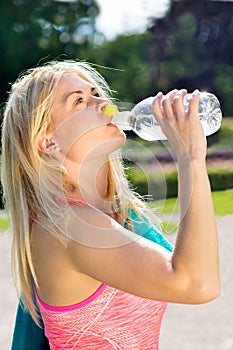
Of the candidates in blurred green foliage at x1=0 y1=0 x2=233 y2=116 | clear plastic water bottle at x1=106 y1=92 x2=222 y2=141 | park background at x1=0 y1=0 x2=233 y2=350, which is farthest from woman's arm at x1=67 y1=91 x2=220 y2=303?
blurred green foliage at x1=0 y1=0 x2=233 y2=116

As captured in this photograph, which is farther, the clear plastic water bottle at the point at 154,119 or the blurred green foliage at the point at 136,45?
the blurred green foliage at the point at 136,45

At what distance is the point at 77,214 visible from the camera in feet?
3.79

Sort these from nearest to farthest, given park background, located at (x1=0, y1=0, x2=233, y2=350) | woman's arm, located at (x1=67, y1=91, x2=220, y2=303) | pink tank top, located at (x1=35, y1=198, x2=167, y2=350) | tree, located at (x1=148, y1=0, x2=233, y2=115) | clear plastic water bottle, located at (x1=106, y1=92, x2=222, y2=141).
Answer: woman's arm, located at (x1=67, y1=91, x2=220, y2=303) < pink tank top, located at (x1=35, y1=198, x2=167, y2=350) < clear plastic water bottle, located at (x1=106, y1=92, x2=222, y2=141) < park background, located at (x1=0, y1=0, x2=233, y2=350) < tree, located at (x1=148, y1=0, x2=233, y2=115)

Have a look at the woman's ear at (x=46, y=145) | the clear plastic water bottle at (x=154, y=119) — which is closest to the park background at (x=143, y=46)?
the clear plastic water bottle at (x=154, y=119)

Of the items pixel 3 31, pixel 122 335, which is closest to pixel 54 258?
pixel 122 335

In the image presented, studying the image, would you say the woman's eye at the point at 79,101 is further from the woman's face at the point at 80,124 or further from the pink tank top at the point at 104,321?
the pink tank top at the point at 104,321

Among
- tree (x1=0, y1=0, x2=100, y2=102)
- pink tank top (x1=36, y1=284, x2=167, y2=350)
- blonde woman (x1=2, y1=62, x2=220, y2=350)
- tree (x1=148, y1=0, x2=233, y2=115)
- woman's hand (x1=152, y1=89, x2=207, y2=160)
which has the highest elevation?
woman's hand (x1=152, y1=89, x2=207, y2=160)

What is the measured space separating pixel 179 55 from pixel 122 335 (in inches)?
342

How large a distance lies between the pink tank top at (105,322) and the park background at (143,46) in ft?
21.6

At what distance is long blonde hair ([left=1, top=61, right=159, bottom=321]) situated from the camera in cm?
119

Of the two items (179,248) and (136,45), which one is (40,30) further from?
(179,248)

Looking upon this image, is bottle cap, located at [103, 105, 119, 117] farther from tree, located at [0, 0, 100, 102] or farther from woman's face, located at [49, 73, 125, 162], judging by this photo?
tree, located at [0, 0, 100, 102]

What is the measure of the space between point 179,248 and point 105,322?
0.24 m

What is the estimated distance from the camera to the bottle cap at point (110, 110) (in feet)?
3.89
